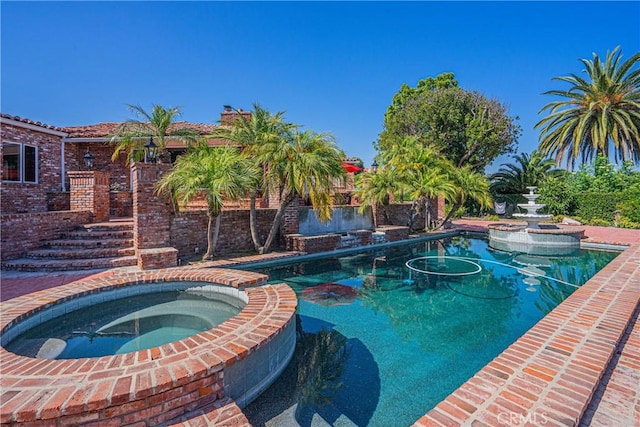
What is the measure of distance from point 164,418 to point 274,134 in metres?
8.07

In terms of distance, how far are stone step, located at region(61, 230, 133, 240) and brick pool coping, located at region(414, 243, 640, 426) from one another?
950 cm

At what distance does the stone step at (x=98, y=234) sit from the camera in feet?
29.5

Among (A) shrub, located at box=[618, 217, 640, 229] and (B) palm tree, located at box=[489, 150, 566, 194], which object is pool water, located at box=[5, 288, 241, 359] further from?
(B) palm tree, located at box=[489, 150, 566, 194]

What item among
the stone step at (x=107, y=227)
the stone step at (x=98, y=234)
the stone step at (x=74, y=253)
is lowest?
the stone step at (x=74, y=253)

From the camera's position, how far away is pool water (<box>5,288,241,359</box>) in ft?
11.4

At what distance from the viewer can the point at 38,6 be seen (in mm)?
7059

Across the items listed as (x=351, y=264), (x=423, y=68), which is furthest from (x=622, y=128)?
(x=351, y=264)

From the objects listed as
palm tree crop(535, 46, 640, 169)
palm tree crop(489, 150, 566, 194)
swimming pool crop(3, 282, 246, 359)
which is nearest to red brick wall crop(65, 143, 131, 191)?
swimming pool crop(3, 282, 246, 359)

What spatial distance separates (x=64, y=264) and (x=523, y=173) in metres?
27.7

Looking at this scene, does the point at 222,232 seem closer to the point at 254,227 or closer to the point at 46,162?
the point at 254,227

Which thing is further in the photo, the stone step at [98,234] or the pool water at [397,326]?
the stone step at [98,234]

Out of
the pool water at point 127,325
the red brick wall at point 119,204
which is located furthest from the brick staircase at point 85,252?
the pool water at point 127,325

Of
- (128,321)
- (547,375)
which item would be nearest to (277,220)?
(128,321)

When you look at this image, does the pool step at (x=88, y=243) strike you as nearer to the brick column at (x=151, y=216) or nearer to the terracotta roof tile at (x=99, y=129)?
the brick column at (x=151, y=216)
